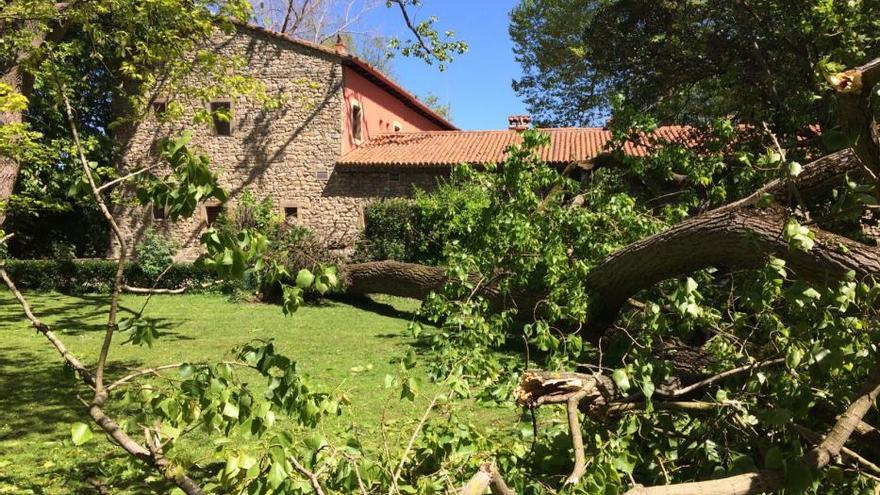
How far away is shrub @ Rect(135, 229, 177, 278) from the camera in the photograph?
17359 mm

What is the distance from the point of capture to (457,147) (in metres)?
18.4

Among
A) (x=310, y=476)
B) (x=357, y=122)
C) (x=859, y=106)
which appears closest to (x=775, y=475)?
(x=859, y=106)

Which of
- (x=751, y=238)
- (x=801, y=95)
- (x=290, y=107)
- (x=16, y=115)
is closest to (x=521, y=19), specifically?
(x=290, y=107)

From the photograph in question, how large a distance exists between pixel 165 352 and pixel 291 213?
10262mm

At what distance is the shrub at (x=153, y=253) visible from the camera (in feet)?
57.0

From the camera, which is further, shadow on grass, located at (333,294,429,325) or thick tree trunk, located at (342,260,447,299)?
shadow on grass, located at (333,294,429,325)

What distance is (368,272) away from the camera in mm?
13039

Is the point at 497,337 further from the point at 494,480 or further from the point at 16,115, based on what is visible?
the point at 16,115

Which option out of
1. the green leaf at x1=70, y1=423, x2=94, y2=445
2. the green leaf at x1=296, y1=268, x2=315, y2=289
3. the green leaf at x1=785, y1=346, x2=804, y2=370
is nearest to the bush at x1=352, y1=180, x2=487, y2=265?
the green leaf at x1=785, y1=346, x2=804, y2=370

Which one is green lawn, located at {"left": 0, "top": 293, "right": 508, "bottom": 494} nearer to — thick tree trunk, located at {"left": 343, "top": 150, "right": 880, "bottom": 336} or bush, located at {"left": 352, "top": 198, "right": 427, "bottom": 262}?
thick tree trunk, located at {"left": 343, "top": 150, "right": 880, "bottom": 336}

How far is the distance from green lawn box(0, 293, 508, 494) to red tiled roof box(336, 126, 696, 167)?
4.67 m

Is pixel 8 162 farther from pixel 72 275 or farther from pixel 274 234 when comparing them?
pixel 72 275

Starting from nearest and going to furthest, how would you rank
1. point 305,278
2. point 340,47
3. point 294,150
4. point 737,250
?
point 305,278
point 737,250
point 340,47
point 294,150

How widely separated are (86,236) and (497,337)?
19385mm
